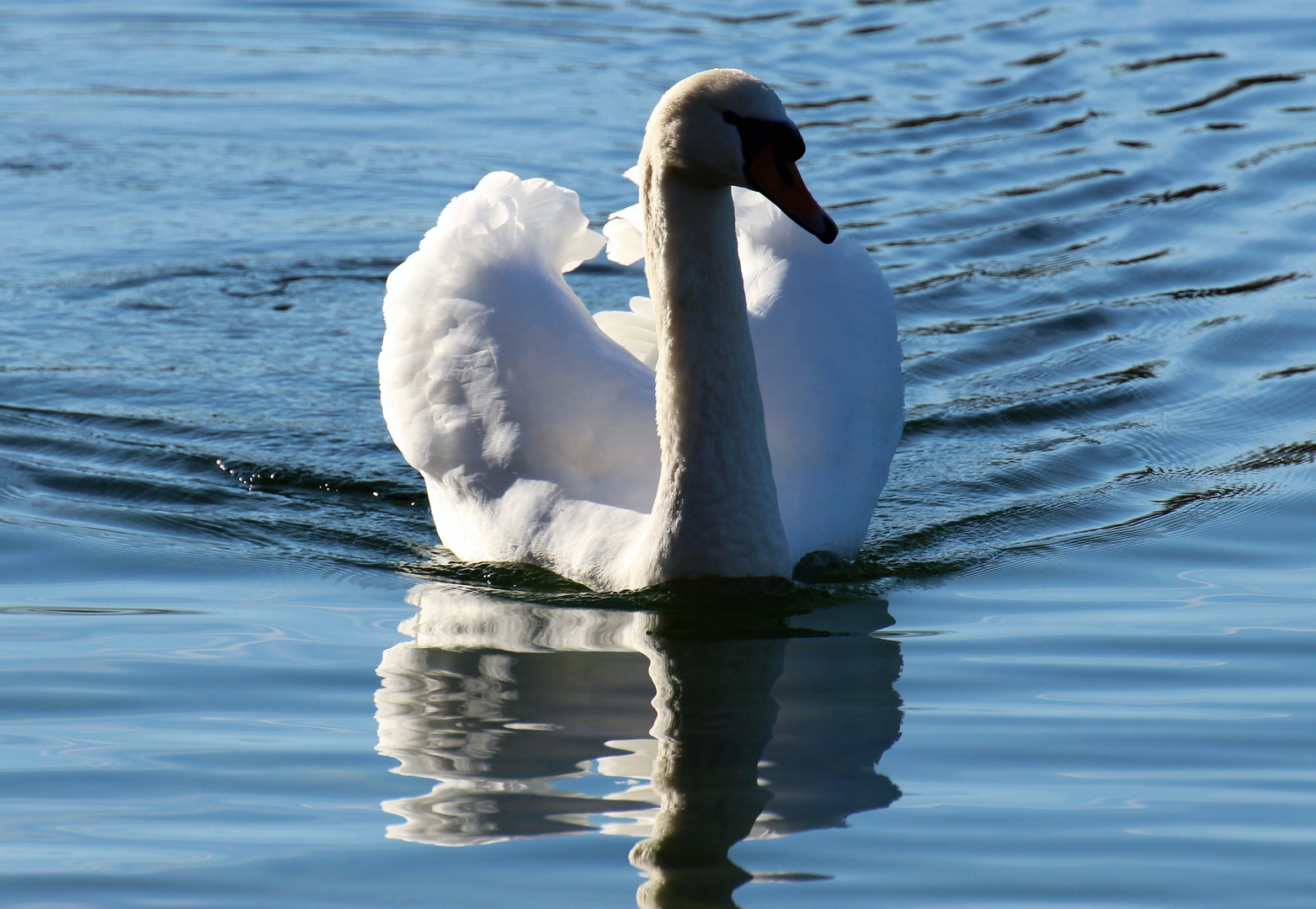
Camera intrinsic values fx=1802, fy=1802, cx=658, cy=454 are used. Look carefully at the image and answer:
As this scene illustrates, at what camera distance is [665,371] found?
18.7 feet

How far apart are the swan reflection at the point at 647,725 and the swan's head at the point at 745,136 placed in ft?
4.26

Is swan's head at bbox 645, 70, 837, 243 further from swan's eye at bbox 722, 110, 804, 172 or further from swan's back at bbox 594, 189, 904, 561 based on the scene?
swan's back at bbox 594, 189, 904, 561

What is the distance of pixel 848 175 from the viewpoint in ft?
41.5

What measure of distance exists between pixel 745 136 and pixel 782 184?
0.60 feet

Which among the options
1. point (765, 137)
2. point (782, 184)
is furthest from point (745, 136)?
point (782, 184)

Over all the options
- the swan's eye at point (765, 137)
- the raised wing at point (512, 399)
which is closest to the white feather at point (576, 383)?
the raised wing at point (512, 399)

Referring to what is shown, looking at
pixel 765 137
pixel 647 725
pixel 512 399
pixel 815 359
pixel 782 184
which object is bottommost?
pixel 647 725

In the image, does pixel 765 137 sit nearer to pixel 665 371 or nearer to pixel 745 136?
pixel 745 136

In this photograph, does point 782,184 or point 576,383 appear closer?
point 782,184

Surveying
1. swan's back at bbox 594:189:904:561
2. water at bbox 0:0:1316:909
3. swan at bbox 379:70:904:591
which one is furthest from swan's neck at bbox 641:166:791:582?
swan's back at bbox 594:189:904:561

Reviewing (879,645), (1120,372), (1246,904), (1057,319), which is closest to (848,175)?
(1057,319)

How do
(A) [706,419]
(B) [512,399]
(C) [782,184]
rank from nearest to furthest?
1. (C) [782,184]
2. (A) [706,419]
3. (B) [512,399]

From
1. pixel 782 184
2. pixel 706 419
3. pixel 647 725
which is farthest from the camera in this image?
pixel 706 419

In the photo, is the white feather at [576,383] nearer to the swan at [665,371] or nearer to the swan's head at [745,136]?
the swan at [665,371]
